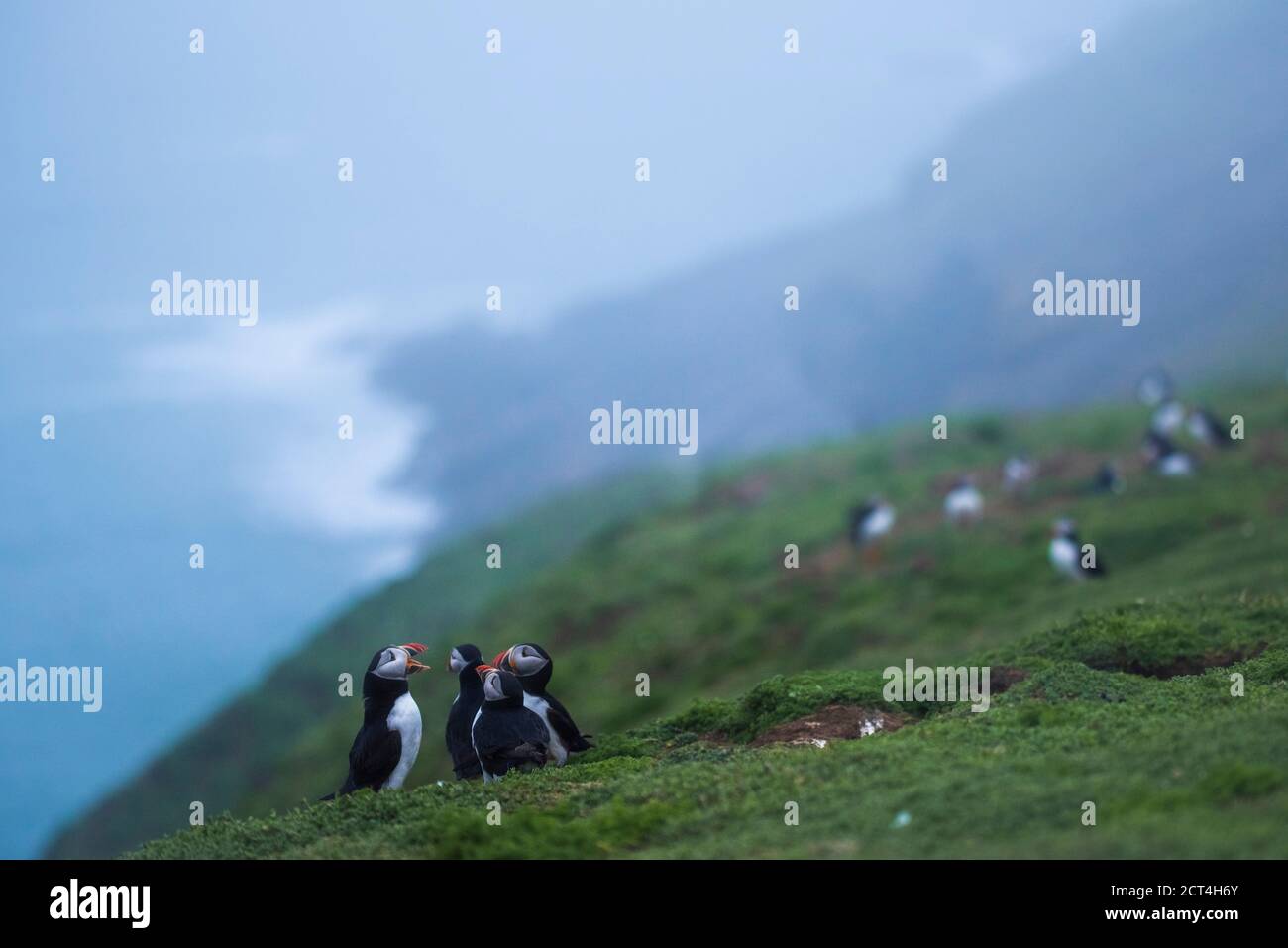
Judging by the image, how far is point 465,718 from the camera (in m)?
9.30

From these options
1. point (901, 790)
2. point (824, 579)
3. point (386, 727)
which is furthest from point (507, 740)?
point (824, 579)

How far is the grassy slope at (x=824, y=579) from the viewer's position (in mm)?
19578

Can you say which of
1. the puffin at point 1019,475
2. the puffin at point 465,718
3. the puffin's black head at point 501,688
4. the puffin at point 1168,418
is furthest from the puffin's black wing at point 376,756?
the puffin at point 1168,418

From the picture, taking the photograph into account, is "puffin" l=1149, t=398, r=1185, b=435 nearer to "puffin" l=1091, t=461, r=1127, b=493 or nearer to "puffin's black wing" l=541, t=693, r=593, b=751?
"puffin" l=1091, t=461, r=1127, b=493

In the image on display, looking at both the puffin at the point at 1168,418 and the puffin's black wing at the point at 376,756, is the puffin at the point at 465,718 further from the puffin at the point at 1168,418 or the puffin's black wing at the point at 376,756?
the puffin at the point at 1168,418

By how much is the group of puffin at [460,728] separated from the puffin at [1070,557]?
1205cm

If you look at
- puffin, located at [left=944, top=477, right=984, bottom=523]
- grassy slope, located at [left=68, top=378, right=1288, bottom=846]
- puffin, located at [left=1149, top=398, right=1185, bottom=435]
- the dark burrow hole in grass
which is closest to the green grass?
the dark burrow hole in grass

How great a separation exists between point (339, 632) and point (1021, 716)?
88.3 feet

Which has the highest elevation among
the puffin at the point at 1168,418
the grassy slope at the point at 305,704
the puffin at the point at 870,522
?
the puffin at the point at 1168,418

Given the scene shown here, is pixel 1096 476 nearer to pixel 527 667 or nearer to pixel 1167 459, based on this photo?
pixel 1167 459

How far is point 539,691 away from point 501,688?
596mm
